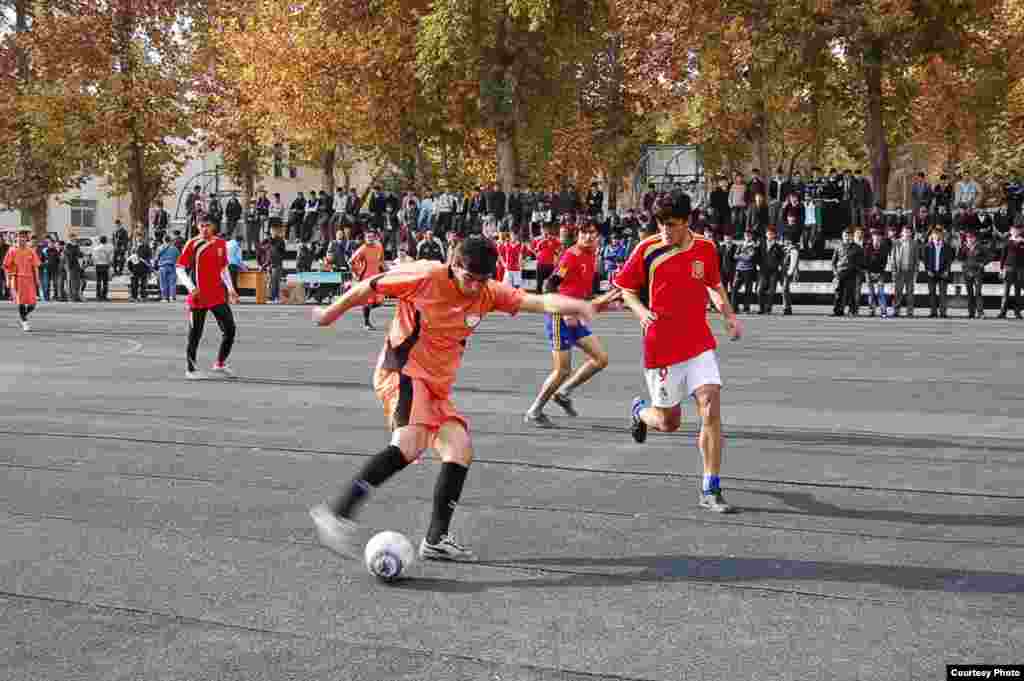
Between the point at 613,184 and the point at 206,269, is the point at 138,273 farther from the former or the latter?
the point at 613,184

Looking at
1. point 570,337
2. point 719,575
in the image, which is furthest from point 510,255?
point 719,575

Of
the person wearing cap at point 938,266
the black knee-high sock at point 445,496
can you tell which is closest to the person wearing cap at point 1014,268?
the person wearing cap at point 938,266

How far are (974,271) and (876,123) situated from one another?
9.72 metres

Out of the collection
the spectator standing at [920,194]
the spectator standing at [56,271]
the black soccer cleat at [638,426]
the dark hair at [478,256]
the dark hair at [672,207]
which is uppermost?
the spectator standing at [920,194]

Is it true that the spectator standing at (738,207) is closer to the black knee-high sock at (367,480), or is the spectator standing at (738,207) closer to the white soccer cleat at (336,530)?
the black knee-high sock at (367,480)

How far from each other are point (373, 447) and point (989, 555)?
518cm

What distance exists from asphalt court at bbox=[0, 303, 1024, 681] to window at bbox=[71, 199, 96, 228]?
2950 inches

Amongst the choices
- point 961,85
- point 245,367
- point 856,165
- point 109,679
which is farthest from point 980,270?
point 856,165

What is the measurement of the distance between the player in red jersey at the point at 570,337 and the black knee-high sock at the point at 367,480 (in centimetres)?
503

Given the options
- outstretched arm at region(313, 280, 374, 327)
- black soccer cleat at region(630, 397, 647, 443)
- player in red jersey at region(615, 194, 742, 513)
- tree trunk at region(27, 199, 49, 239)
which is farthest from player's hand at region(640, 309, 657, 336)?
tree trunk at region(27, 199, 49, 239)

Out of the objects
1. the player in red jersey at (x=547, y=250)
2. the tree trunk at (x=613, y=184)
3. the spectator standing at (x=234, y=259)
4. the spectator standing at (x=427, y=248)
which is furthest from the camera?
the tree trunk at (x=613, y=184)

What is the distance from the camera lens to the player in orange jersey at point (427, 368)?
653 centimetres

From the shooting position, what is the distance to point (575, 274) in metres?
12.4

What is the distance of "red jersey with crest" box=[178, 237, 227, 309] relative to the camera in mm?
15844
